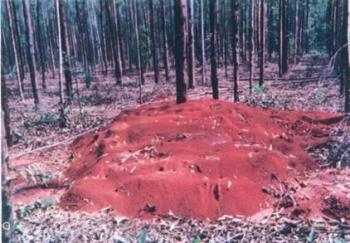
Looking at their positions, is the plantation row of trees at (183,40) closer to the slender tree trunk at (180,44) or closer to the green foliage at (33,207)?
the slender tree trunk at (180,44)

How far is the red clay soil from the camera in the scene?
664cm

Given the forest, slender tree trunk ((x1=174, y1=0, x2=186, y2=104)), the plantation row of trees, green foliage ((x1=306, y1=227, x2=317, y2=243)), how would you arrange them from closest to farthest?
green foliage ((x1=306, y1=227, x2=317, y2=243))
the forest
slender tree trunk ((x1=174, y1=0, x2=186, y2=104))
the plantation row of trees

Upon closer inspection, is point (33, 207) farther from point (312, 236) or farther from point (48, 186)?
point (312, 236)

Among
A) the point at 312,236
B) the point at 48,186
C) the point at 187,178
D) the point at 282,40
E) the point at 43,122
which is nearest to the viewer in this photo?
the point at 312,236

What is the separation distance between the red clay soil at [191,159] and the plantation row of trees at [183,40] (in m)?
1.63

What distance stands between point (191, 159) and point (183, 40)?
3991 mm

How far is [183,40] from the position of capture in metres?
10.7

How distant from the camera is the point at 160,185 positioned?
6820 mm

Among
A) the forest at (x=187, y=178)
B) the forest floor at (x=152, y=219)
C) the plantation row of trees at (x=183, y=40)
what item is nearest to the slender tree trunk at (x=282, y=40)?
the plantation row of trees at (x=183, y=40)

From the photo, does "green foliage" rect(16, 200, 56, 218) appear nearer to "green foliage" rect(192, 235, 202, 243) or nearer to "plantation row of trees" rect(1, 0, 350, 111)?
"plantation row of trees" rect(1, 0, 350, 111)

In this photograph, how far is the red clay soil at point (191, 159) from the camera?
6.64 m

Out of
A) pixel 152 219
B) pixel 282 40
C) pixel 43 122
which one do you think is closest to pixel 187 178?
pixel 152 219

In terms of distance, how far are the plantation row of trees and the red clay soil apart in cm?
163

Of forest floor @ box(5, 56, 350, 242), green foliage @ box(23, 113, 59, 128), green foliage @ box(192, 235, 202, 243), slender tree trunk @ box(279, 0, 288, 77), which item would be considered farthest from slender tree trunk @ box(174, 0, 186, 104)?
slender tree trunk @ box(279, 0, 288, 77)
